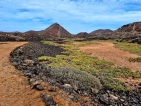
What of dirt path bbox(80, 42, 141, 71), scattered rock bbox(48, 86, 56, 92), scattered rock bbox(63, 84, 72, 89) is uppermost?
scattered rock bbox(48, 86, 56, 92)

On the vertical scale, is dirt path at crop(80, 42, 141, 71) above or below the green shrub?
below

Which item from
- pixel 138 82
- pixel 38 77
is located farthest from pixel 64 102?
pixel 138 82

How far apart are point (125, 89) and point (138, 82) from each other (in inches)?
94.4

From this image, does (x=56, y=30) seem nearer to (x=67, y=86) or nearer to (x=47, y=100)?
(x=67, y=86)

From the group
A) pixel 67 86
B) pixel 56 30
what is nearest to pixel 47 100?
pixel 67 86

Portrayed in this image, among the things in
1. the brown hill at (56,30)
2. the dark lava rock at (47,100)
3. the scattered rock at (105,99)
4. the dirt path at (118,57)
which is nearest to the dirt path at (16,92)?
the dark lava rock at (47,100)

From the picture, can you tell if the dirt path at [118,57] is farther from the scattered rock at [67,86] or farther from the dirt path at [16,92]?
the dirt path at [16,92]

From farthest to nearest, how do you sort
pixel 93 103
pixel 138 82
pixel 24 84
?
pixel 138 82 → pixel 24 84 → pixel 93 103

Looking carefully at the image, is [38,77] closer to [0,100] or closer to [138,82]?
[0,100]

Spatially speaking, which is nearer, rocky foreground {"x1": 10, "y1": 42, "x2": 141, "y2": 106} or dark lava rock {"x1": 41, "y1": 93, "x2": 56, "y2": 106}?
dark lava rock {"x1": 41, "y1": 93, "x2": 56, "y2": 106}

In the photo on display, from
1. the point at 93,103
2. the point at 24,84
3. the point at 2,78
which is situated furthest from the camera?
the point at 2,78

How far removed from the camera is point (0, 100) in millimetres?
10984

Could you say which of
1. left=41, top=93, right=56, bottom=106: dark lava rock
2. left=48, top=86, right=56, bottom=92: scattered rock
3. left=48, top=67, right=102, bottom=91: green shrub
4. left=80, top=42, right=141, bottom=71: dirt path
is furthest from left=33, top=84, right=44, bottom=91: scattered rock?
left=80, top=42, right=141, bottom=71: dirt path

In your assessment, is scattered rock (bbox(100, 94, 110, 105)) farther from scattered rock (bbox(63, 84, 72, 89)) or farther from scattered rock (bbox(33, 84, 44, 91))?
scattered rock (bbox(33, 84, 44, 91))
